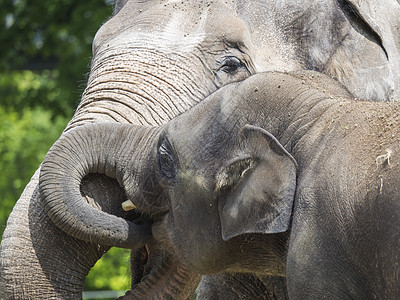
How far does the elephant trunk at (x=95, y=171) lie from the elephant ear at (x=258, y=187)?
1.63 feet

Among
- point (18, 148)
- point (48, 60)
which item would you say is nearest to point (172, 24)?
point (48, 60)

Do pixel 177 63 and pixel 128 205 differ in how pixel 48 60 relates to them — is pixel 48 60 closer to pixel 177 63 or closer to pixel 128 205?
pixel 177 63

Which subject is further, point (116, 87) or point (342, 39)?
point (342, 39)

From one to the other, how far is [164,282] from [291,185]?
1103mm

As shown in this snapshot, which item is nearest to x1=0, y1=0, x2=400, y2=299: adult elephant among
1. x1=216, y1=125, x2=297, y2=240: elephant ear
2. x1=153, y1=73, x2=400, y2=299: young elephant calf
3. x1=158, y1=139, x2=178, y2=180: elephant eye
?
x1=158, y1=139, x2=178, y2=180: elephant eye

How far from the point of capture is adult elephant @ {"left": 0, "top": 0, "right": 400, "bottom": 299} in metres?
4.25

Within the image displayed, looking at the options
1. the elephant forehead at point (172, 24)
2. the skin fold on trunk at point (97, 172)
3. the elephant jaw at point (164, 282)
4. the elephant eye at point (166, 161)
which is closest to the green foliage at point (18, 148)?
the elephant forehead at point (172, 24)

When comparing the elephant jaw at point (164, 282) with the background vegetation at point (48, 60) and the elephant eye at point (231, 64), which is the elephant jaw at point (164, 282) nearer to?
the elephant eye at point (231, 64)

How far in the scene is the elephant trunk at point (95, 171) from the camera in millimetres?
4035

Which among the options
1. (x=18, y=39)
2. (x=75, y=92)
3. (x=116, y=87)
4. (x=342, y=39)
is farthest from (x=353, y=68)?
(x=18, y=39)

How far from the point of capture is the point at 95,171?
4.14m

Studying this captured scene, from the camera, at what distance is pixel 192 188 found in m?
3.72

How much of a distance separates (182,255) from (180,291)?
1.84ft

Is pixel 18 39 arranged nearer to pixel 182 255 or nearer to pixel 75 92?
pixel 75 92
